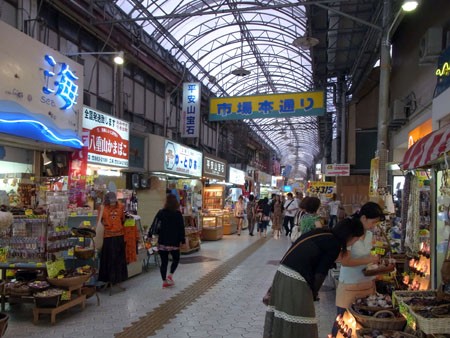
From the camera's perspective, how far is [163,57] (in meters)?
15.4

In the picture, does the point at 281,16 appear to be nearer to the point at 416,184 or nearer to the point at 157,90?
the point at 157,90

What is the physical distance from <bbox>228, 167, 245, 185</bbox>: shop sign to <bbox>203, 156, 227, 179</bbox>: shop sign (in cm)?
160

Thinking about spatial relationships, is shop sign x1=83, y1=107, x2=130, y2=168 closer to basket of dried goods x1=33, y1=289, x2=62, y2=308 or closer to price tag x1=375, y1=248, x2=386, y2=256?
basket of dried goods x1=33, y1=289, x2=62, y2=308

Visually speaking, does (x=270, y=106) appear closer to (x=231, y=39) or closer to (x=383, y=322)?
(x=231, y=39)

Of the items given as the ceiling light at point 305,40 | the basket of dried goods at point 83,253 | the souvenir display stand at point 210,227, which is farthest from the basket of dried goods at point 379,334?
the souvenir display stand at point 210,227

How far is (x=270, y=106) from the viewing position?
45.9 feet

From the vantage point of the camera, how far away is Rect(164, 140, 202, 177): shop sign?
38.8 ft

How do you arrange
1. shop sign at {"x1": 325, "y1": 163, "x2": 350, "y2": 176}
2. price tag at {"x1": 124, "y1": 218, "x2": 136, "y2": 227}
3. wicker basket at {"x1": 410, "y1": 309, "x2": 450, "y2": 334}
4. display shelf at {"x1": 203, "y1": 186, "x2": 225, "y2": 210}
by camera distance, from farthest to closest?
display shelf at {"x1": 203, "y1": 186, "x2": 225, "y2": 210}
shop sign at {"x1": 325, "y1": 163, "x2": 350, "y2": 176}
price tag at {"x1": 124, "y1": 218, "x2": 136, "y2": 227}
wicker basket at {"x1": 410, "y1": 309, "x2": 450, "y2": 334}

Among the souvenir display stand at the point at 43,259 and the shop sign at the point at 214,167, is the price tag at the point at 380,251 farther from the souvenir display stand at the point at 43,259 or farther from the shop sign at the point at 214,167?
the shop sign at the point at 214,167

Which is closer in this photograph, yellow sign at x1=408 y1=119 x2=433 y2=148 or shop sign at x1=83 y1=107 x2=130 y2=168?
shop sign at x1=83 y1=107 x2=130 y2=168

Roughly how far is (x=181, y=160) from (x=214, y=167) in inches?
172

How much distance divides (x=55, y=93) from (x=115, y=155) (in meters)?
2.33

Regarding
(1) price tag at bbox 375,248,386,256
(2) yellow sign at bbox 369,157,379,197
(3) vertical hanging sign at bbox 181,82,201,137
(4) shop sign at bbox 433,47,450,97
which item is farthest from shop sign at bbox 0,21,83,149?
(3) vertical hanging sign at bbox 181,82,201,137

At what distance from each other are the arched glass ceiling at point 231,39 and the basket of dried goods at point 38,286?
7.97 metres
